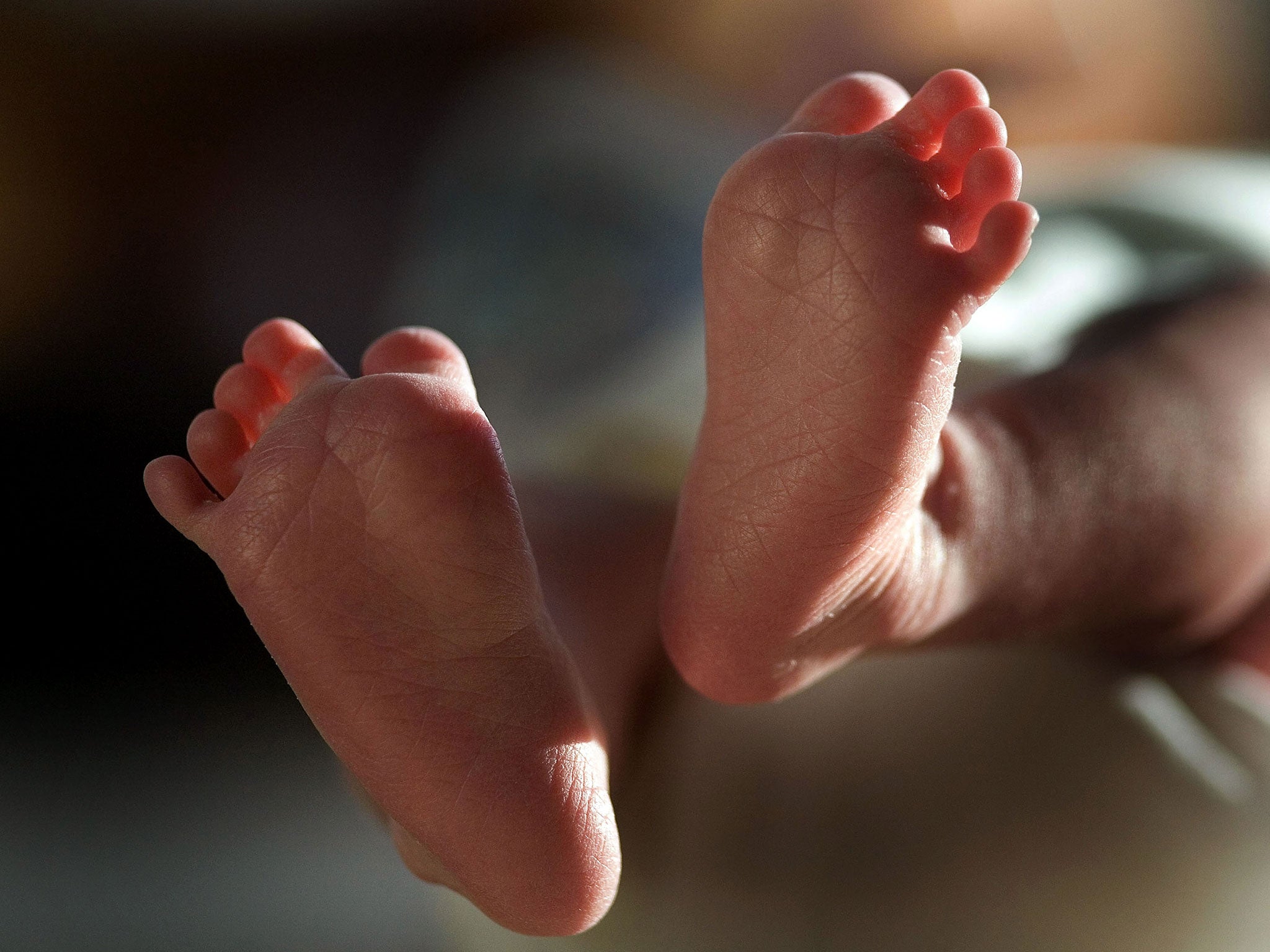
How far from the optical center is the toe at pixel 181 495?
407mm

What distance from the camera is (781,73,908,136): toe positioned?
1.39 ft

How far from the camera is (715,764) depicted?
0.53 m

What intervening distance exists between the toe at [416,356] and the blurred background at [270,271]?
0.04m

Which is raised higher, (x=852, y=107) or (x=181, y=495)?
(x=852, y=107)

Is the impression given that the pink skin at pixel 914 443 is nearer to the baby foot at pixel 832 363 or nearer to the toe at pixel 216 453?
the baby foot at pixel 832 363

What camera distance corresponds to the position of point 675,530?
0.46 meters

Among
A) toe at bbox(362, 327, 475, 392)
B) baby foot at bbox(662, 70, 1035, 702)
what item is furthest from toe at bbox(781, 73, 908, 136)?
toe at bbox(362, 327, 475, 392)

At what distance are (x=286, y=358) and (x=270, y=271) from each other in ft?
1.43

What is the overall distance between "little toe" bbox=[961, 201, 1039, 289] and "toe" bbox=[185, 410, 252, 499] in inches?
11.2

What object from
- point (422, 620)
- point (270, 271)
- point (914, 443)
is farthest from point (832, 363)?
point (270, 271)

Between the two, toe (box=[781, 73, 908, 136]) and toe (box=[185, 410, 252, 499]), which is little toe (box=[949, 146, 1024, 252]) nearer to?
toe (box=[781, 73, 908, 136])

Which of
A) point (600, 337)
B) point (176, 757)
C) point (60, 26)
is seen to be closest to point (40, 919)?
point (176, 757)

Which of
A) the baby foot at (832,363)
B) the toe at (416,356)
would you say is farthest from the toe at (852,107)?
the toe at (416,356)

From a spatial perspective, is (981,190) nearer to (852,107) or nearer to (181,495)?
(852,107)
